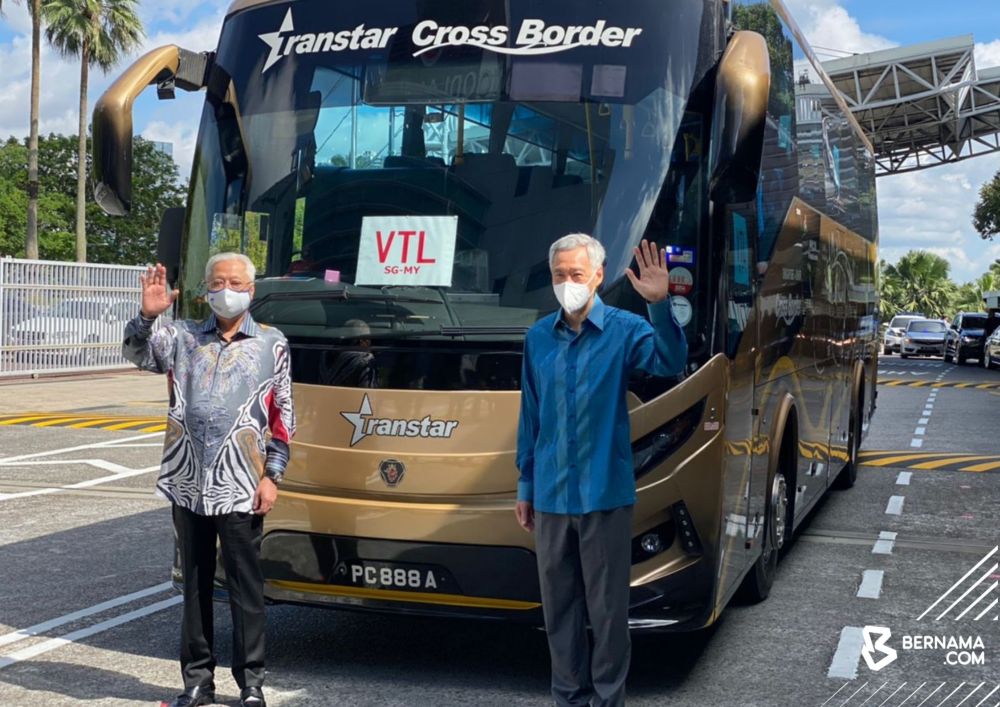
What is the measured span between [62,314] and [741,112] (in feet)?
77.5

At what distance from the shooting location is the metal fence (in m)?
25.0

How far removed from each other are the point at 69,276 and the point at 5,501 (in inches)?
668

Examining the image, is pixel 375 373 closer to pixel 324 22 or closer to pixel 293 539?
pixel 293 539

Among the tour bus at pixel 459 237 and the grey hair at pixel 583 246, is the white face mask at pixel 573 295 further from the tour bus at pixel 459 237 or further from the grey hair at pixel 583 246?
the tour bus at pixel 459 237

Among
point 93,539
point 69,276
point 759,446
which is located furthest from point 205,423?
point 69,276

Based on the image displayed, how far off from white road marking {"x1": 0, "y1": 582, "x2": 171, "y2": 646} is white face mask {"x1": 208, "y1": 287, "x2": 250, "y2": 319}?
2.24 metres

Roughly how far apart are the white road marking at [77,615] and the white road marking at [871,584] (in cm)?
389

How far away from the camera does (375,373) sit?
570 centimetres


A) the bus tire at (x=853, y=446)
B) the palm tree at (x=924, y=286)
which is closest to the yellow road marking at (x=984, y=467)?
the bus tire at (x=853, y=446)

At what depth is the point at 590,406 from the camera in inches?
183

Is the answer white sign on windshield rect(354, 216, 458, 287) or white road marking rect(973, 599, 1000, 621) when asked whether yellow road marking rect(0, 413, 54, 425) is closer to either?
white sign on windshield rect(354, 216, 458, 287)

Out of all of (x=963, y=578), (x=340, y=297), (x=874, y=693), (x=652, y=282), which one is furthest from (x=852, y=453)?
(x=652, y=282)

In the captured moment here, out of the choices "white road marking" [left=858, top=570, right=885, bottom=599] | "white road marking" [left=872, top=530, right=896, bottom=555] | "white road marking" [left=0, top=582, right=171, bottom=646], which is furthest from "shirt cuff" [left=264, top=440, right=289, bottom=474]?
"white road marking" [left=872, top=530, right=896, bottom=555]

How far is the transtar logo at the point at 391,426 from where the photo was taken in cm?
556
